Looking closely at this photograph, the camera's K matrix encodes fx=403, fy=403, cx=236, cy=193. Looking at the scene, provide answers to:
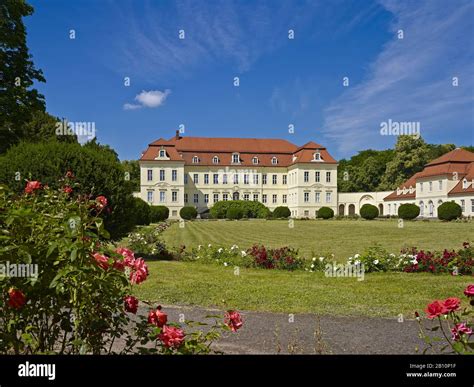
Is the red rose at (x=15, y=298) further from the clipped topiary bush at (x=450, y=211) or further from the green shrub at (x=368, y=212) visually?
the green shrub at (x=368, y=212)

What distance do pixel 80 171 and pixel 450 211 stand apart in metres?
33.6

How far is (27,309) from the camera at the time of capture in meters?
2.18

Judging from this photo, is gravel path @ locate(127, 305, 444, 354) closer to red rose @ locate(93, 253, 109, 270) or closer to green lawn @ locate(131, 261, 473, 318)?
green lawn @ locate(131, 261, 473, 318)

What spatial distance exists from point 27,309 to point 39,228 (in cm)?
45

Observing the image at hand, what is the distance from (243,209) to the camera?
4394 centimetres

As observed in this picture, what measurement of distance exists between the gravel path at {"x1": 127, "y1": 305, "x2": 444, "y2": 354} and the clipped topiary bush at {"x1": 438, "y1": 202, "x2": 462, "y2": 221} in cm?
3381

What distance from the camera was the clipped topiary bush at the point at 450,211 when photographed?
112ft

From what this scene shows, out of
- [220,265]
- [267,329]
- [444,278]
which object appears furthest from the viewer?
[220,265]

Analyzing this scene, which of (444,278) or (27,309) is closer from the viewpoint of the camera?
(27,309)

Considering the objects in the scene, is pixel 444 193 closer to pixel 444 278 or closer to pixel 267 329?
pixel 444 278

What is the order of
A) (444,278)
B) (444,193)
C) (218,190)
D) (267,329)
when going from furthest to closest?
(218,190), (444,193), (444,278), (267,329)

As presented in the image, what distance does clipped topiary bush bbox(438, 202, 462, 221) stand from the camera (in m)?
34.2

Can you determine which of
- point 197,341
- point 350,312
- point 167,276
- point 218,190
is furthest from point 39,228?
point 218,190
